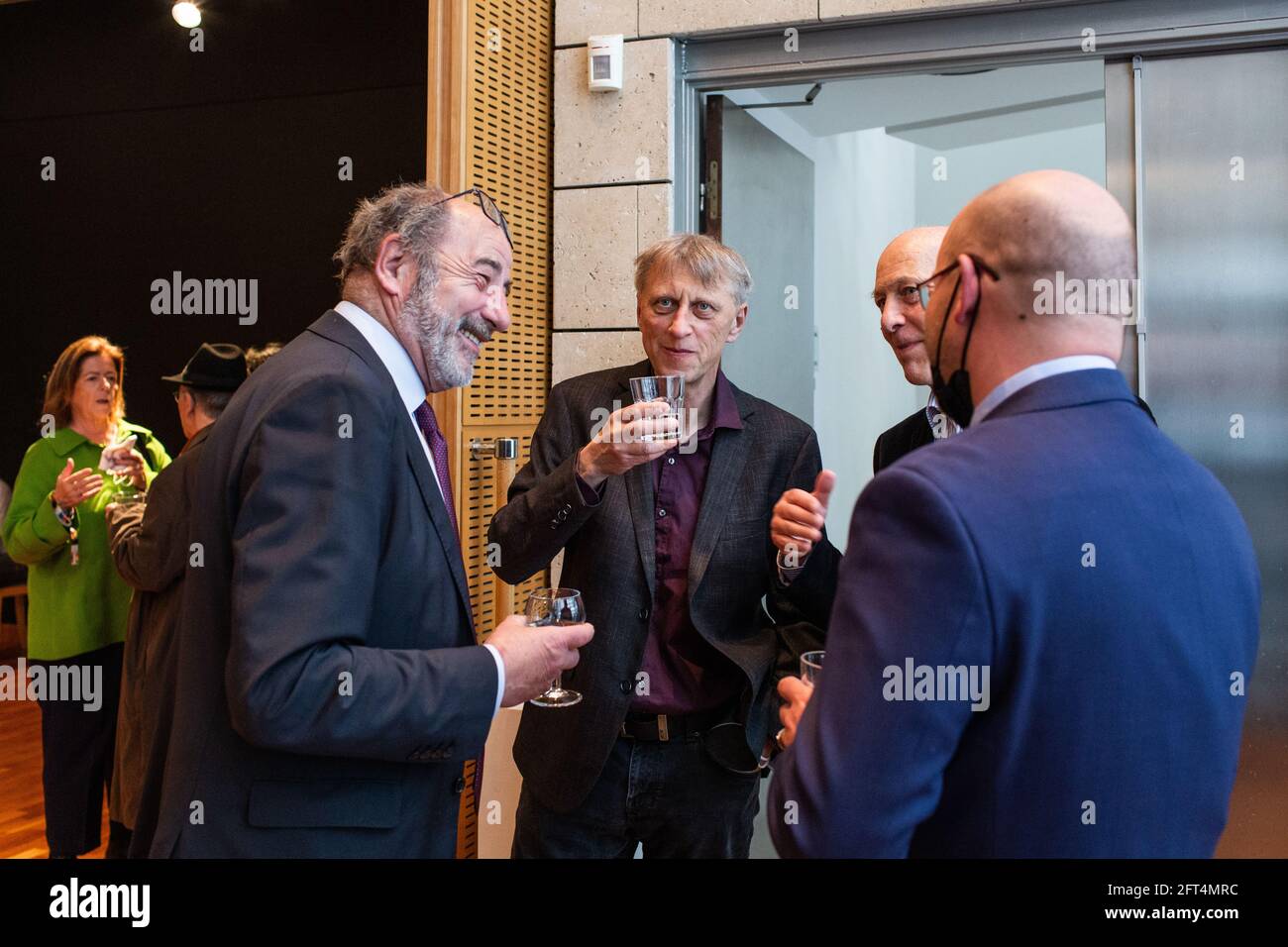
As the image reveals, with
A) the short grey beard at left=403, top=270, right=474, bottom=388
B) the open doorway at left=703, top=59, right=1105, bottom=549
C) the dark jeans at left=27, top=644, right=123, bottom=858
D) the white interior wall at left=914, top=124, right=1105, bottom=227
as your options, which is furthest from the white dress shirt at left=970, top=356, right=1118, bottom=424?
the white interior wall at left=914, top=124, right=1105, bottom=227

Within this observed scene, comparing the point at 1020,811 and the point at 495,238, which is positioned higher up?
the point at 495,238

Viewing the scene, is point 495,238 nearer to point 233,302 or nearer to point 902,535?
point 902,535

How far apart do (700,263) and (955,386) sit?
113cm

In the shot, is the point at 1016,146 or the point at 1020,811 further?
the point at 1016,146

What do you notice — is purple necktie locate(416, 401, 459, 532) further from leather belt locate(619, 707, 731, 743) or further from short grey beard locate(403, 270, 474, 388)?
leather belt locate(619, 707, 731, 743)

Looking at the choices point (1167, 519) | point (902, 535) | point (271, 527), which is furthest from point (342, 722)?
point (1167, 519)

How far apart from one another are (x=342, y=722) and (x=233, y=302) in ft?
18.2

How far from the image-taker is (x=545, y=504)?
219 centimetres

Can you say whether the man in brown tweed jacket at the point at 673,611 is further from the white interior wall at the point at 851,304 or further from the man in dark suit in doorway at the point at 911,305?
the white interior wall at the point at 851,304

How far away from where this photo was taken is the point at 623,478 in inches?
93.4

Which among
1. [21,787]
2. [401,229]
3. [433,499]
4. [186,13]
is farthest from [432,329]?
[186,13]

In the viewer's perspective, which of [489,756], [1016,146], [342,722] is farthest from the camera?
[1016,146]

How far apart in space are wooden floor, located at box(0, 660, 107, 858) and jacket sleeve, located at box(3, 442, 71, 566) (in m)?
1.20

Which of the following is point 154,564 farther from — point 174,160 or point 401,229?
point 174,160
